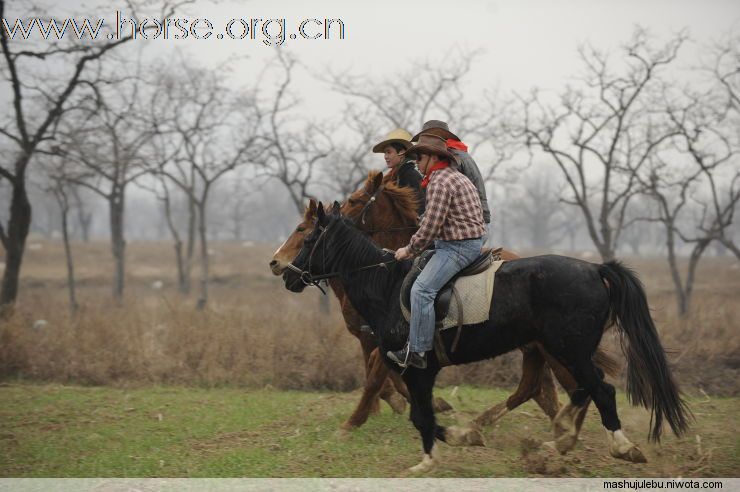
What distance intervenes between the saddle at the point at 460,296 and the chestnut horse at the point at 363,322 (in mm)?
1387

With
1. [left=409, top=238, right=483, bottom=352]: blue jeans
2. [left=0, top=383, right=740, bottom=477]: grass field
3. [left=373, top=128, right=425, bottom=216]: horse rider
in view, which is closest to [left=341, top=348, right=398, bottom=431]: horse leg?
[left=0, top=383, right=740, bottom=477]: grass field

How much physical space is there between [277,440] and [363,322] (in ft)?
5.11

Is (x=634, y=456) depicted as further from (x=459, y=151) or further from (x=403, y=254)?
(x=459, y=151)

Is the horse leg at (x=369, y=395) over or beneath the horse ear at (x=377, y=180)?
beneath

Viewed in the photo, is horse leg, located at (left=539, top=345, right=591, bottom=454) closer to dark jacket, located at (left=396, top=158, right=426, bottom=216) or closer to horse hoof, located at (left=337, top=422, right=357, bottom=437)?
horse hoof, located at (left=337, top=422, right=357, bottom=437)

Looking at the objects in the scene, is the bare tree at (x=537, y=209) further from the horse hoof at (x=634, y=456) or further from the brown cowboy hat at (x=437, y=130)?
the horse hoof at (x=634, y=456)

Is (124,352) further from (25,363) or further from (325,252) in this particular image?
(325,252)

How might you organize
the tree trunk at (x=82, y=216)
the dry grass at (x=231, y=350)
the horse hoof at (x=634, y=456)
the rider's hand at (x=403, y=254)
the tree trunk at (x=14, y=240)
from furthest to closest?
the tree trunk at (x=82, y=216)
the tree trunk at (x=14, y=240)
the dry grass at (x=231, y=350)
the rider's hand at (x=403, y=254)
the horse hoof at (x=634, y=456)

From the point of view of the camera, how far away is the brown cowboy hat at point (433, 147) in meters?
5.65

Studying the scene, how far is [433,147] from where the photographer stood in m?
5.65

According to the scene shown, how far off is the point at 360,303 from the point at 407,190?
5.42ft

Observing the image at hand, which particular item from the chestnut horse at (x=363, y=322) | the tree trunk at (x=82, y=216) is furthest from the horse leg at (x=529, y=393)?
the tree trunk at (x=82, y=216)

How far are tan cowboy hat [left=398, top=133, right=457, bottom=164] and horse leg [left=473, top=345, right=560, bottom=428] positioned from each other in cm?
239

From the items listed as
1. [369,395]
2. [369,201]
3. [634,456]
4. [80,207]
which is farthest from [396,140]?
[80,207]
